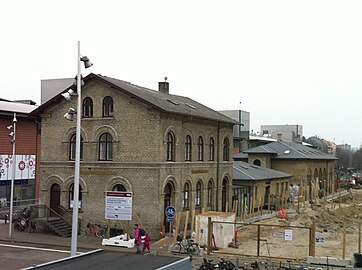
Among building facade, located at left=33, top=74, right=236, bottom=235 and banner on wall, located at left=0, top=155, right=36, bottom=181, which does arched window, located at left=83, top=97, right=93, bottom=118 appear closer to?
building facade, located at left=33, top=74, right=236, bottom=235

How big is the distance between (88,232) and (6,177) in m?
17.3

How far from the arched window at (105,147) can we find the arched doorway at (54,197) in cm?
423

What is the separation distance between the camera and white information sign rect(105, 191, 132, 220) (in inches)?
1077

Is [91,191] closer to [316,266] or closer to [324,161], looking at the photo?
[316,266]

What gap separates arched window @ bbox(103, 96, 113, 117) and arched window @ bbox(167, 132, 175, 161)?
4.08 m

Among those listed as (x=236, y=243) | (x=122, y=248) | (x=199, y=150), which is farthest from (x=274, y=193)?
(x=122, y=248)

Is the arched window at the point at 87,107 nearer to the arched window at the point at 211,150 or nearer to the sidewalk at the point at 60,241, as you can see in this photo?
the sidewalk at the point at 60,241

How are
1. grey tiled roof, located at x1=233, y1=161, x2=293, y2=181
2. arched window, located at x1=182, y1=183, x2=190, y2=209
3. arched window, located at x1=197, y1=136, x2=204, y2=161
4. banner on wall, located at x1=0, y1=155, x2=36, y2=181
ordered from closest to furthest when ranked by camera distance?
1. arched window, located at x1=182, y1=183, x2=190, y2=209
2. arched window, located at x1=197, y1=136, x2=204, y2=161
3. banner on wall, located at x1=0, y1=155, x2=36, y2=181
4. grey tiled roof, located at x1=233, y1=161, x2=293, y2=181

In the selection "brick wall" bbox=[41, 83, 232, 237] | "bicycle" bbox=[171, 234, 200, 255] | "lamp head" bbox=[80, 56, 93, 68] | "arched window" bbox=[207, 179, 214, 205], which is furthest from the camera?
"arched window" bbox=[207, 179, 214, 205]

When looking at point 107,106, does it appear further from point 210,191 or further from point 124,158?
point 210,191

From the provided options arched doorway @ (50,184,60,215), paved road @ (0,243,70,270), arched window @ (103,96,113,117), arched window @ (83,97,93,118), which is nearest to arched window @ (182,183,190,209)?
arched window @ (103,96,113,117)

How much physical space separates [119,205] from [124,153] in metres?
4.97

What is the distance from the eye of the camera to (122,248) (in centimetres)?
2769

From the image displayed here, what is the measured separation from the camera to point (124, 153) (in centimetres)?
3170
